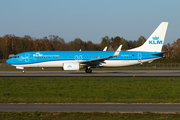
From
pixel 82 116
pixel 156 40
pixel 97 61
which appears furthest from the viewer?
pixel 156 40

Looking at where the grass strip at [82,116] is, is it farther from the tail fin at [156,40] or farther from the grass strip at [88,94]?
the tail fin at [156,40]

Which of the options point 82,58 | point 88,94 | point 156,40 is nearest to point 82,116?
point 88,94

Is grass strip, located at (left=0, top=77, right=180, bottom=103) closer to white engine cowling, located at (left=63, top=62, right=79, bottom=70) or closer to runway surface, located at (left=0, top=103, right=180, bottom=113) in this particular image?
runway surface, located at (left=0, top=103, right=180, bottom=113)

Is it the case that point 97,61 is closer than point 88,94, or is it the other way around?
point 88,94

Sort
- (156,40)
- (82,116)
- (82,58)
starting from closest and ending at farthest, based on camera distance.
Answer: (82,116)
(82,58)
(156,40)

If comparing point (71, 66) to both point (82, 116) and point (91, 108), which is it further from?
point (82, 116)

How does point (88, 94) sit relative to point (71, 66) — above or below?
below

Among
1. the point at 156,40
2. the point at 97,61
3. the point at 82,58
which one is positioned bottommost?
the point at 97,61

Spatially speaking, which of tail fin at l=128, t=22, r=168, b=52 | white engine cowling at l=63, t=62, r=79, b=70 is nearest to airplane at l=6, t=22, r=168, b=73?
tail fin at l=128, t=22, r=168, b=52

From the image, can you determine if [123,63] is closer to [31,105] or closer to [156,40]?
[156,40]

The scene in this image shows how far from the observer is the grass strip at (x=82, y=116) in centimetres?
902

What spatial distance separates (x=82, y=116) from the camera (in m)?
9.29

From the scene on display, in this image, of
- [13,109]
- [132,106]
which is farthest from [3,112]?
[132,106]

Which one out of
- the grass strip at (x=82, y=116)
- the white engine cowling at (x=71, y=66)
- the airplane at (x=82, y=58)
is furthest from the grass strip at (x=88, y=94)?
the airplane at (x=82, y=58)
